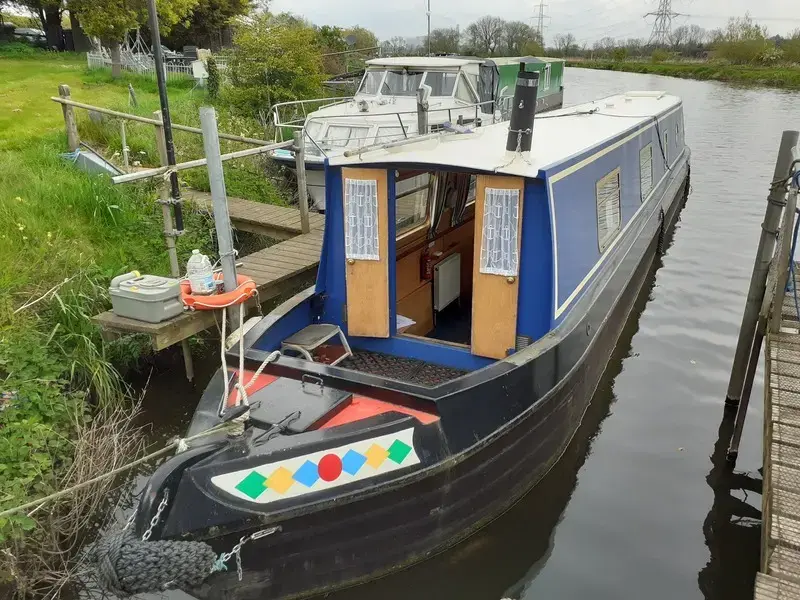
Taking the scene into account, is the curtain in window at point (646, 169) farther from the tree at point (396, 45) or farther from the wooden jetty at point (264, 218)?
the tree at point (396, 45)

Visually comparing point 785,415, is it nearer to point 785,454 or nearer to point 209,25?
point 785,454

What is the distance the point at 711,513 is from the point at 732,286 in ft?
17.3

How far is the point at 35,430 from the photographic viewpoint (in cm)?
430

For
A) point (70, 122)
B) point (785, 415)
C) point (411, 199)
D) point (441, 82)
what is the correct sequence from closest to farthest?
point (785, 415) < point (411, 199) < point (70, 122) < point (441, 82)

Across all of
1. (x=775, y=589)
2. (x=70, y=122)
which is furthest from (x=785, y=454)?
(x=70, y=122)

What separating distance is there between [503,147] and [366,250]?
132 centimetres

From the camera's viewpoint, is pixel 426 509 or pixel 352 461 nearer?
pixel 352 461

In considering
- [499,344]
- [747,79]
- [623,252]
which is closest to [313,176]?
[623,252]

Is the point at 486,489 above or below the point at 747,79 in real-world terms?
below

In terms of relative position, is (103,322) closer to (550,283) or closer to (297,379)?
(297,379)

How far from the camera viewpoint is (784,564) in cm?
295

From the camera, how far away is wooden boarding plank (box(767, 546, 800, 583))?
9.47 ft

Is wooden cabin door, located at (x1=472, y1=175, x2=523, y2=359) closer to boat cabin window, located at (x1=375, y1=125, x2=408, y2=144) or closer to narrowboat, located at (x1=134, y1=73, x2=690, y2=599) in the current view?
narrowboat, located at (x1=134, y1=73, x2=690, y2=599)

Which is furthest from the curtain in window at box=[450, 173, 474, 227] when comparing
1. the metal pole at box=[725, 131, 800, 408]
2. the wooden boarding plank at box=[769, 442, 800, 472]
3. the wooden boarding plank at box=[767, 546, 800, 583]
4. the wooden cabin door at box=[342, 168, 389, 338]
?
the wooden boarding plank at box=[767, 546, 800, 583]
